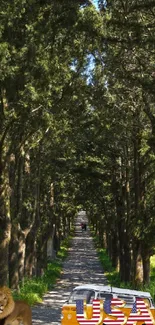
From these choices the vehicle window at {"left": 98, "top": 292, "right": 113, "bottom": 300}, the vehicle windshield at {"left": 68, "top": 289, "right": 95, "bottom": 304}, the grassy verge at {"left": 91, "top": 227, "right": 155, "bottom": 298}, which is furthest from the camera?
the grassy verge at {"left": 91, "top": 227, "right": 155, "bottom": 298}

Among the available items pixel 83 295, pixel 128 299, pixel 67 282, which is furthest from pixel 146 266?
pixel 83 295

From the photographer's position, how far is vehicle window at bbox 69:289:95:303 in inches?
669

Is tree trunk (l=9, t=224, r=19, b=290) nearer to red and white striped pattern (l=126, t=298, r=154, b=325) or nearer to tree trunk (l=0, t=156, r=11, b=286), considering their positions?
tree trunk (l=0, t=156, r=11, b=286)

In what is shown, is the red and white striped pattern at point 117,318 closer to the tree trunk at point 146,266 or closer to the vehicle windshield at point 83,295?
the vehicle windshield at point 83,295

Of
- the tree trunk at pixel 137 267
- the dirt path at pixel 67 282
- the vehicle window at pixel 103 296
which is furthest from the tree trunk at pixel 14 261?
the vehicle window at pixel 103 296

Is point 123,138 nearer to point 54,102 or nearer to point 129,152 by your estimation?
point 129,152

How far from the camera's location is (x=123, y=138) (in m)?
31.9

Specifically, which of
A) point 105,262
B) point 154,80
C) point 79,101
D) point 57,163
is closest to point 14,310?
point 154,80

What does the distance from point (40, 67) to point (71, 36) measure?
135 centimetres

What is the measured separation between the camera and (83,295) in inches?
674

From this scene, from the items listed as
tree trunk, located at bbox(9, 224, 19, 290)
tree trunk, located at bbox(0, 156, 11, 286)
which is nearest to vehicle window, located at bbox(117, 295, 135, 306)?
tree trunk, located at bbox(0, 156, 11, 286)

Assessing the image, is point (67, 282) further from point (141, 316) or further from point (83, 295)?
point (141, 316)

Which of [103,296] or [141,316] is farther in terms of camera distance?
[103,296]

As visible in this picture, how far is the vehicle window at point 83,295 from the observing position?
55.8 feet
